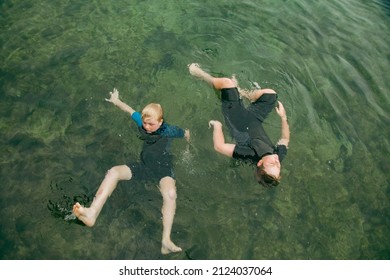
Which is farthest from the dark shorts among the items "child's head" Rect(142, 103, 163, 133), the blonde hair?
the blonde hair

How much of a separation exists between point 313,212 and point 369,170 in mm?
1967

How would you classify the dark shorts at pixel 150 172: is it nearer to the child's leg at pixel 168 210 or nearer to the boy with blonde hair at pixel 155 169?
the boy with blonde hair at pixel 155 169

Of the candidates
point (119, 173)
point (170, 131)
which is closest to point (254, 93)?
point (170, 131)

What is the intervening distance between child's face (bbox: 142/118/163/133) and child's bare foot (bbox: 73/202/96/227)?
66.2 inches

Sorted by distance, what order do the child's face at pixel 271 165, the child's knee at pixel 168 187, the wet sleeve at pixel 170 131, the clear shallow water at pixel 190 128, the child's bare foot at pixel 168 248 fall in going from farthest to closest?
the wet sleeve at pixel 170 131, the clear shallow water at pixel 190 128, the child's knee at pixel 168 187, the child's face at pixel 271 165, the child's bare foot at pixel 168 248

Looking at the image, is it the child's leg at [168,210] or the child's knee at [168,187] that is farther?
the child's knee at [168,187]

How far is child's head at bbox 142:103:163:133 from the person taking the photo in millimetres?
5574

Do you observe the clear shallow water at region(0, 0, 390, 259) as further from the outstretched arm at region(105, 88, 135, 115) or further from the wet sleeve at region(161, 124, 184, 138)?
the wet sleeve at region(161, 124, 184, 138)

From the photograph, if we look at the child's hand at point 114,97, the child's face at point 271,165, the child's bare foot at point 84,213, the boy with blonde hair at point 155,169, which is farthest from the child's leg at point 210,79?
the child's bare foot at point 84,213

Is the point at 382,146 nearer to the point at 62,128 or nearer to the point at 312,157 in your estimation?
the point at 312,157

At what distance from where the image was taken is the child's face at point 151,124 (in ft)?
18.4

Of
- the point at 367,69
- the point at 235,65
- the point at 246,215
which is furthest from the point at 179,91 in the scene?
the point at 367,69

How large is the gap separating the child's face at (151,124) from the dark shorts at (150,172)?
0.68m

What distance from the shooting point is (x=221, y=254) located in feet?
19.2
